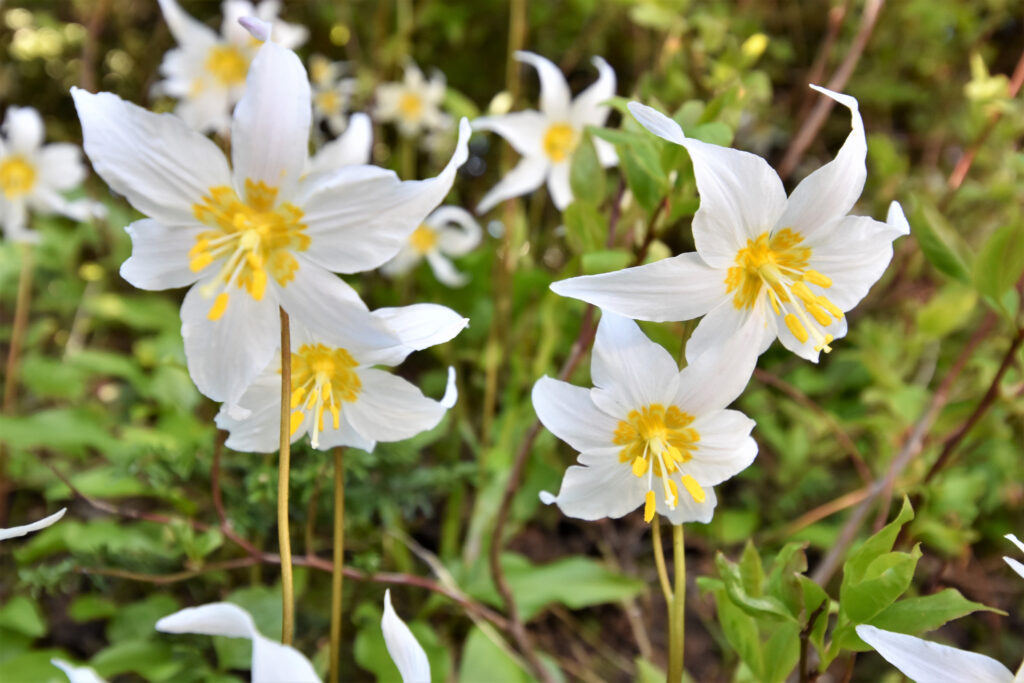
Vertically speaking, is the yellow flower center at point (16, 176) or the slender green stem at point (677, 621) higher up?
the slender green stem at point (677, 621)

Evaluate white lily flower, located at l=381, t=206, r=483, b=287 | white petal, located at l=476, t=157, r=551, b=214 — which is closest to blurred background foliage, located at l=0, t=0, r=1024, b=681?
white lily flower, located at l=381, t=206, r=483, b=287

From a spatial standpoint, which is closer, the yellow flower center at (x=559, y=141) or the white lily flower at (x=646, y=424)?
the white lily flower at (x=646, y=424)

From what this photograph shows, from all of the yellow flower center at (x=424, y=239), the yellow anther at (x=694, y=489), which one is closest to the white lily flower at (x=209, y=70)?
the yellow flower center at (x=424, y=239)

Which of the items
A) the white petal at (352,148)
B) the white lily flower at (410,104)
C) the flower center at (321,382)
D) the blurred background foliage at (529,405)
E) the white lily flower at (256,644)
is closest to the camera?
the white lily flower at (256,644)

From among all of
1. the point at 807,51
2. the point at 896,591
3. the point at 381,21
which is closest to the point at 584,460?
the point at 896,591

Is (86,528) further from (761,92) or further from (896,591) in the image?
(761,92)

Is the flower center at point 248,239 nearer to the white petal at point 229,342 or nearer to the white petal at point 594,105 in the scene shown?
the white petal at point 229,342

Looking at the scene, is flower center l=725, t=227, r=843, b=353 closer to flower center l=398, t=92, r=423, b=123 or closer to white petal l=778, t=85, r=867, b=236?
white petal l=778, t=85, r=867, b=236
